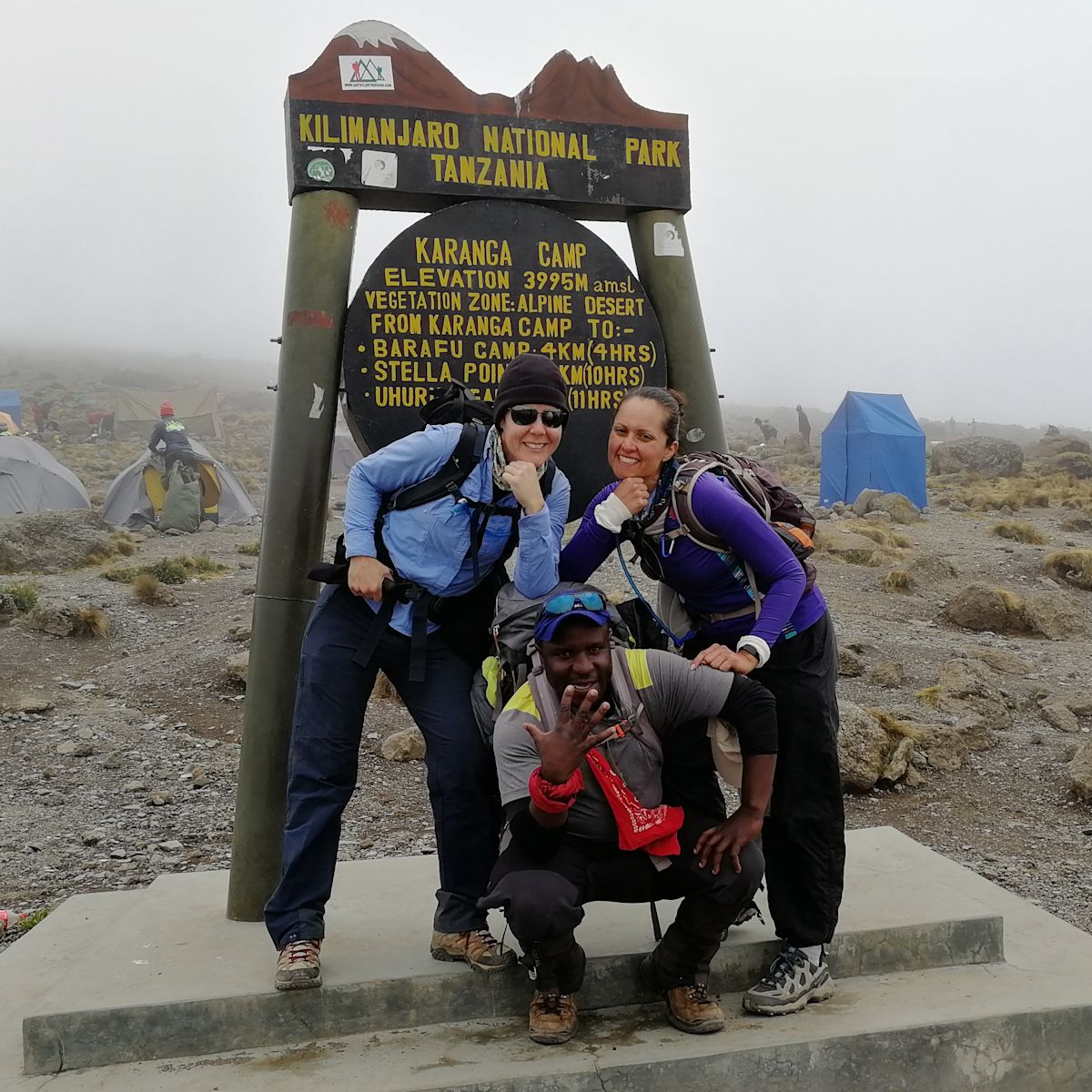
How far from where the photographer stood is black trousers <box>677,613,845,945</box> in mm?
3398

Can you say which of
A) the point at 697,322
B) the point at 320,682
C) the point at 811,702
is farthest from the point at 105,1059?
the point at 697,322

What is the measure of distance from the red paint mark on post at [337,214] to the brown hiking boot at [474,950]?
250cm

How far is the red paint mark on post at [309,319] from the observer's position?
4.05 m

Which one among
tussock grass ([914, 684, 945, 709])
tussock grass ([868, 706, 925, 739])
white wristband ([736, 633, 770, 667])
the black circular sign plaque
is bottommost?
tussock grass ([914, 684, 945, 709])

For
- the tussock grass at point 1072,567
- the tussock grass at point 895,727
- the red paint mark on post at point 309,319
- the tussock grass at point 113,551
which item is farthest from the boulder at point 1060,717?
the tussock grass at point 113,551

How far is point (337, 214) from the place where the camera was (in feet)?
13.4

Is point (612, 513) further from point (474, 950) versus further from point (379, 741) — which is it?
point (379, 741)

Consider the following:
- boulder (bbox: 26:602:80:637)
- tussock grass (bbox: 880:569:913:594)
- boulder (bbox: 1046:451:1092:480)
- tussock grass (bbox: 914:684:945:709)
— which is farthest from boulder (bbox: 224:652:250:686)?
boulder (bbox: 1046:451:1092:480)

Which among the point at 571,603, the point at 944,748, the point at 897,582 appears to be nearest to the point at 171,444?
the point at 897,582

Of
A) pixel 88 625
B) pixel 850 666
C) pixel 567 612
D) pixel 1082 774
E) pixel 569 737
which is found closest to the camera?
pixel 569 737

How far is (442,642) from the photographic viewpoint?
3.53m

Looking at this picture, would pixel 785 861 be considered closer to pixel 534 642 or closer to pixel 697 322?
pixel 534 642

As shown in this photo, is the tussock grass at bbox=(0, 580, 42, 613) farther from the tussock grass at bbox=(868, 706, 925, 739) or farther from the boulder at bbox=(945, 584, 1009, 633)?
the boulder at bbox=(945, 584, 1009, 633)

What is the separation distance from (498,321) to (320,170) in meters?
0.83
